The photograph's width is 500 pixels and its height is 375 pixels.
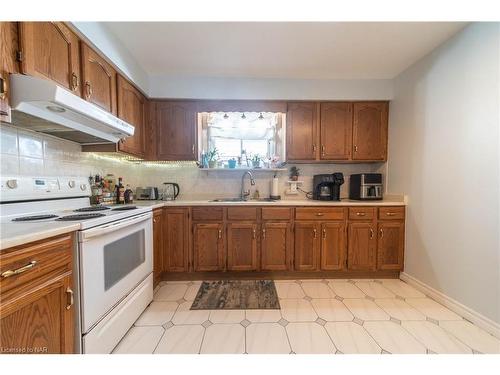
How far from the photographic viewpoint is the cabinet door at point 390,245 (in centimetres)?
238

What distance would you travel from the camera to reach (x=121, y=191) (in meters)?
2.26

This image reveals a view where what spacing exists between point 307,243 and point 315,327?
912 millimetres

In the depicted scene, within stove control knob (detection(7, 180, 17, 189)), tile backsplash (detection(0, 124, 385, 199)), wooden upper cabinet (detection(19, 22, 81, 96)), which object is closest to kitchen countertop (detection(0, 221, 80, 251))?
stove control knob (detection(7, 180, 17, 189))

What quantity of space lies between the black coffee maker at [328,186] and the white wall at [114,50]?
2370 millimetres

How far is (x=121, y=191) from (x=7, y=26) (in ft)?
4.90

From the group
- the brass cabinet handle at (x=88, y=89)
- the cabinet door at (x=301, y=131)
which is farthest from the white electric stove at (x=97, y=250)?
the cabinet door at (x=301, y=131)

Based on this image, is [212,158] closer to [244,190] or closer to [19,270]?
[244,190]

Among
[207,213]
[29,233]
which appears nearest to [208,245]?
[207,213]

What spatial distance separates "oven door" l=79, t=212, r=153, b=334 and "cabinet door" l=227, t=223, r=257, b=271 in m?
0.85

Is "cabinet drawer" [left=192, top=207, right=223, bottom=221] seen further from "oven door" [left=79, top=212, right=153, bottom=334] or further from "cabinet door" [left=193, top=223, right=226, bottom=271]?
"oven door" [left=79, top=212, right=153, bottom=334]

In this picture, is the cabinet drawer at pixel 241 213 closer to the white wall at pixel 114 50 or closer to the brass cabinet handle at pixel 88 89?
the brass cabinet handle at pixel 88 89

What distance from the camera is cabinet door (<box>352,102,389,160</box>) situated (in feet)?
8.66
